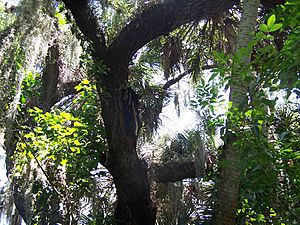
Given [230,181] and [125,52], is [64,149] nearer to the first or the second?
[125,52]

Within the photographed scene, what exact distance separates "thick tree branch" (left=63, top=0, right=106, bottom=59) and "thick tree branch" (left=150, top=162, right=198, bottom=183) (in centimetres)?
185

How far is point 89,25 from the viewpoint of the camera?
11.7ft

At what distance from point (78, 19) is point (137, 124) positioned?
39.5 inches

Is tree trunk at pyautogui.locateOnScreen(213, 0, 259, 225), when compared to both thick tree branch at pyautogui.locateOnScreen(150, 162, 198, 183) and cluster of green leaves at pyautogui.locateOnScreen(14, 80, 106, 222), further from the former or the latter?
thick tree branch at pyautogui.locateOnScreen(150, 162, 198, 183)

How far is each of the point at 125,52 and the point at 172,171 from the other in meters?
1.92

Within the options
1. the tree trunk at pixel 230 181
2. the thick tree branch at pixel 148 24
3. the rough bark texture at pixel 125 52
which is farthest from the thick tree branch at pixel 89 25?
the tree trunk at pixel 230 181

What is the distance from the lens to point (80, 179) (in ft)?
13.3

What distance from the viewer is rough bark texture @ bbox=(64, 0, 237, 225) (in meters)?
3.54

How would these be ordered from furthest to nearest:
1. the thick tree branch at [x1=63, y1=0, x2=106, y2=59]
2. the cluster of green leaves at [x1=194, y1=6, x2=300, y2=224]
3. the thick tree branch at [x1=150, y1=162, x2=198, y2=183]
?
the thick tree branch at [x1=150, y1=162, x2=198, y2=183]
the thick tree branch at [x1=63, y1=0, x2=106, y2=59]
the cluster of green leaves at [x1=194, y1=6, x2=300, y2=224]

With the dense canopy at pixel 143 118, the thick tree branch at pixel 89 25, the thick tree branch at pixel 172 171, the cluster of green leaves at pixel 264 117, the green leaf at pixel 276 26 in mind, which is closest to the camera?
the green leaf at pixel 276 26

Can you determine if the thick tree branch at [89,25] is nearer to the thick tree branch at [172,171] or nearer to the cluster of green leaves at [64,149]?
the cluster of green leaves at [64,149]

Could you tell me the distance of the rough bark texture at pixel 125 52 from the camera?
11.6 feet

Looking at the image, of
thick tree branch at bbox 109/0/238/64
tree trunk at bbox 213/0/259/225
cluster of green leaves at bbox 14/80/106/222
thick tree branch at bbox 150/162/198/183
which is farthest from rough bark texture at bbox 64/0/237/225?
thick tree branch at bbox 150/162/198/183

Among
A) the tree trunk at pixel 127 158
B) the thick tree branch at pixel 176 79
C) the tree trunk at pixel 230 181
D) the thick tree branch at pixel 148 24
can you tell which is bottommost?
the tree trunk at pixel 230 181
